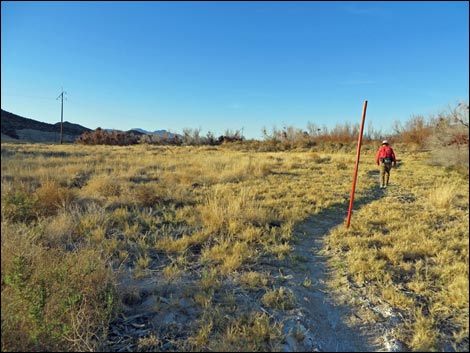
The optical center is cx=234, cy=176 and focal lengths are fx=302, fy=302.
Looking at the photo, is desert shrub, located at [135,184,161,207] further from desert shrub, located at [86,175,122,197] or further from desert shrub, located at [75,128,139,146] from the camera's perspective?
desert shrub, located at [75,128,139,146]

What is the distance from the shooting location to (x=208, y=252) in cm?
491

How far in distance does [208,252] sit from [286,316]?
73.8 inches

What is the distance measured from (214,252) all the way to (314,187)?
22.2 feet

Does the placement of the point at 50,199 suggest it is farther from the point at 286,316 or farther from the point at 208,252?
the point at 286,316

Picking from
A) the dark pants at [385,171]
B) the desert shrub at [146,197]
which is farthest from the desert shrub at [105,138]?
the dark pants at [385,171]

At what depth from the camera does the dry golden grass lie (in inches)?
111

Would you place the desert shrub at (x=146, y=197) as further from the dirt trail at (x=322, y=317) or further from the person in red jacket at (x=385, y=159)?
the person in red jacket at (x=385, y=159)

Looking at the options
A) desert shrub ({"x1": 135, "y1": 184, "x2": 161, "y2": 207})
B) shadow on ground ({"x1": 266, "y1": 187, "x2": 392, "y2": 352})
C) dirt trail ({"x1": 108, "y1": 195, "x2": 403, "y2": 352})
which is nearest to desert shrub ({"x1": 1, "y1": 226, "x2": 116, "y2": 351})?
dirt trail ({"x1": 108, "y1": 195, "x2": 403, "y2": 352})

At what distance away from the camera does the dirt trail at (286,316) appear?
2934mm

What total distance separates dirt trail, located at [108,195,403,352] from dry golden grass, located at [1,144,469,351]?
12cm

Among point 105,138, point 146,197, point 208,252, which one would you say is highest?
point 105,138

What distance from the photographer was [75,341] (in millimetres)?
2609

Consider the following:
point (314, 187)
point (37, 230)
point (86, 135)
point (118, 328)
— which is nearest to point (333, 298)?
point (118, 328)

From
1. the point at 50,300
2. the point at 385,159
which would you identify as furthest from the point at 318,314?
the point at 385,159
